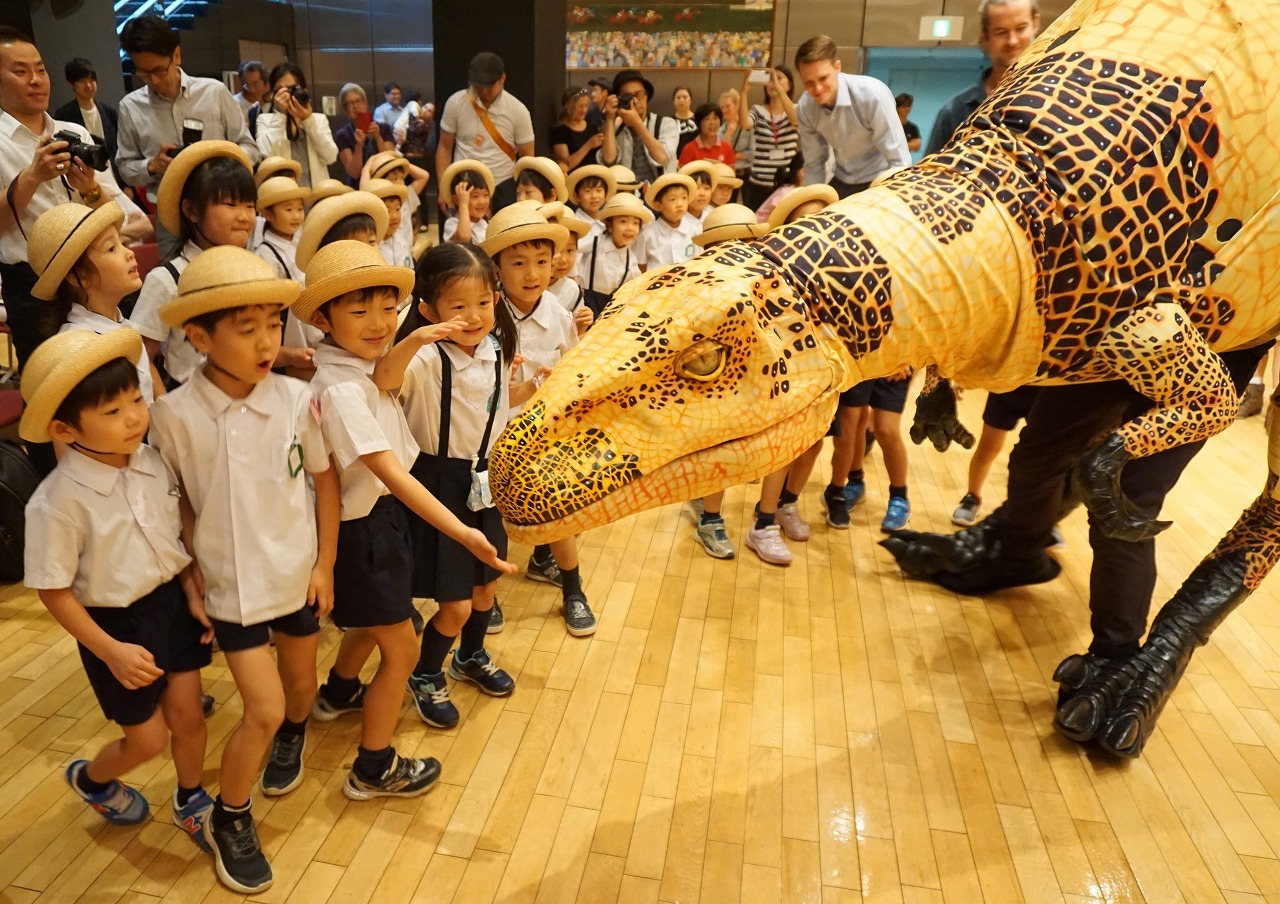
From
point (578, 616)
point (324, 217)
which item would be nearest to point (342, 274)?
point (324, 217)

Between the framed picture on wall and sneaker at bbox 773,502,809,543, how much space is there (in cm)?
631

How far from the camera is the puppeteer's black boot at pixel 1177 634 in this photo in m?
2.30

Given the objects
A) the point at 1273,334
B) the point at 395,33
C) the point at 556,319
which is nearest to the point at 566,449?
the point at 556,319

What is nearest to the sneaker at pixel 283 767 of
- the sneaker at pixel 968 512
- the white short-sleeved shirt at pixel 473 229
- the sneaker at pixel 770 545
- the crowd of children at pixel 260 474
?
the crowd of children at pixel 260 474

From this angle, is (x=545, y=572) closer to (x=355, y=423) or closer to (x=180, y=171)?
(x=355, y=423)

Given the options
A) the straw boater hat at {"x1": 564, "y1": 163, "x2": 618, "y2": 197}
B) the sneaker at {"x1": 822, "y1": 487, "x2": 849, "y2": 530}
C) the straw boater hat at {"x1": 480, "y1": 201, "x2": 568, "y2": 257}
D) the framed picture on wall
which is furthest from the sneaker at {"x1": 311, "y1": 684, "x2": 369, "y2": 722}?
the framed picture on wall

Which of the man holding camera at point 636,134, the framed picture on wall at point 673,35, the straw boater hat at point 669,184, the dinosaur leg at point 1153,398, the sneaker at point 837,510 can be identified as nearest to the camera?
the dinosaur leg at point 1153,398

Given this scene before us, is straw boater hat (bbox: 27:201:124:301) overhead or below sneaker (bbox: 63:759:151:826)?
overhead

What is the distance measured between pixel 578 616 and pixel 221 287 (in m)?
1.65

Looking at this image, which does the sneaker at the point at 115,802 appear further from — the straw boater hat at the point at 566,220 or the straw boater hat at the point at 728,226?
the straw boater hat at the point at 728,226

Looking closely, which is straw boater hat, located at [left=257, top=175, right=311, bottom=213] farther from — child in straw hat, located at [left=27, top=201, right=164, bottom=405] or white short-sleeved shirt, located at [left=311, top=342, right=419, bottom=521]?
white short-sleeved shirt, located at [left=311, top=342, right=419, bottom=521]

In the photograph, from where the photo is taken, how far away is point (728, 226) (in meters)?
3.07

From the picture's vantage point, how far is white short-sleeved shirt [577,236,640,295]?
3883 millimetres

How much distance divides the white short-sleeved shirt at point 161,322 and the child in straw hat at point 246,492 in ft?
2.29
